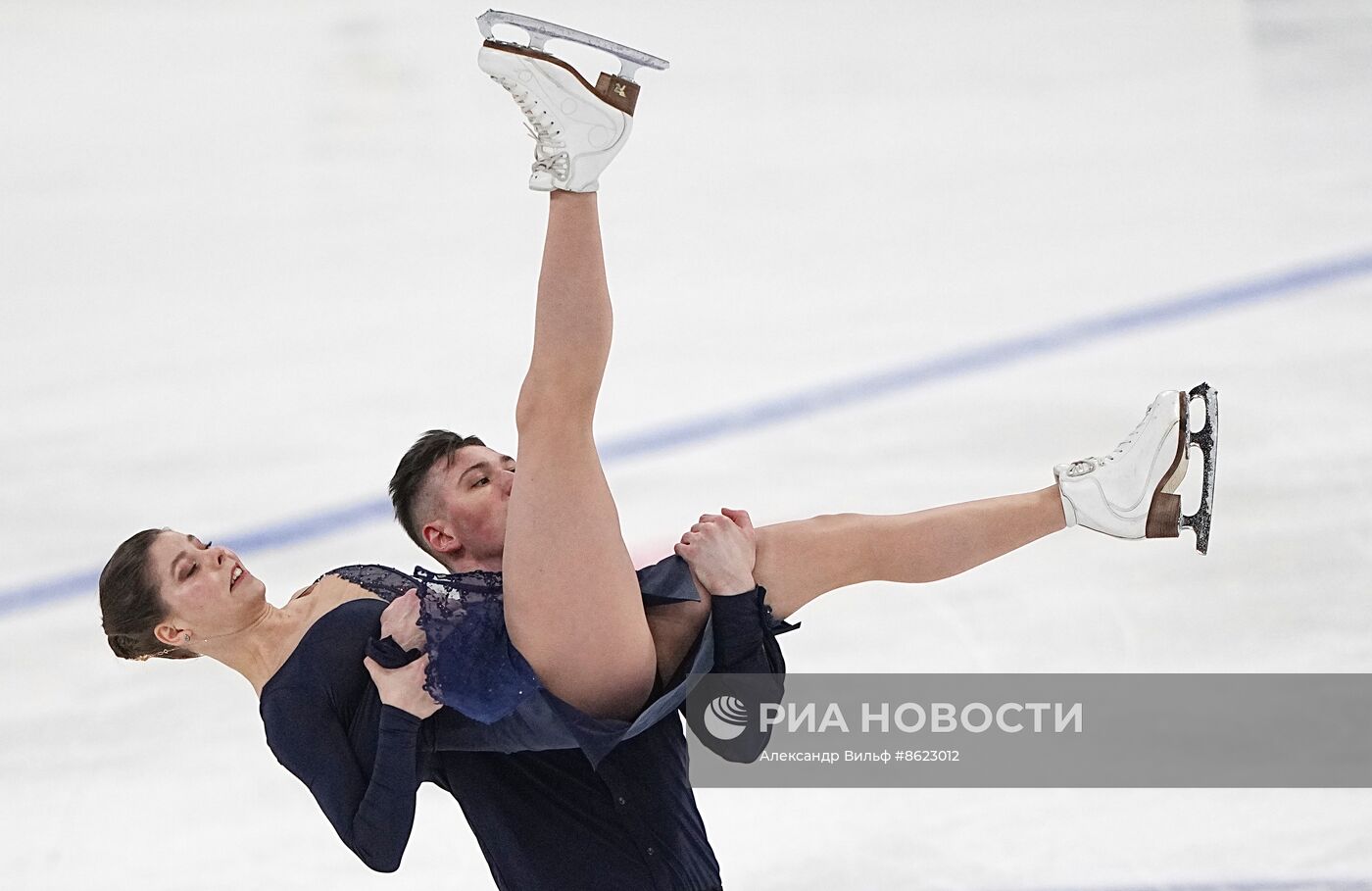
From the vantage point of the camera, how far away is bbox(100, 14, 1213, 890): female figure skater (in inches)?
75.1

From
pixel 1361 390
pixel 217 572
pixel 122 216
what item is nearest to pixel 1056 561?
pixel 1361 390

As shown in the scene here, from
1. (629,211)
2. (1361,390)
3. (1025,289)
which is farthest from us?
(629,211)

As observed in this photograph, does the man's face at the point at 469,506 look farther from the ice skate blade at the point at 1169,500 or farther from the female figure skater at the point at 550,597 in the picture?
the ice skate blade at the point at 1169,500

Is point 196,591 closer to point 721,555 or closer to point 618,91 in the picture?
point 721,555

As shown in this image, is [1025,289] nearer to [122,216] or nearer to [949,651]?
[949,651]

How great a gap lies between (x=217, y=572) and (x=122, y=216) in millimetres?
2398

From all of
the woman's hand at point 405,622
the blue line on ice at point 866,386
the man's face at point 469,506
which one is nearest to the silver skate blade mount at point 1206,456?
the man's face at point 469,506

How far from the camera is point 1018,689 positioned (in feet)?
9.42

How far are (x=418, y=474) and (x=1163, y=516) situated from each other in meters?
1.12

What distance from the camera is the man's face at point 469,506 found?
223 centimetres

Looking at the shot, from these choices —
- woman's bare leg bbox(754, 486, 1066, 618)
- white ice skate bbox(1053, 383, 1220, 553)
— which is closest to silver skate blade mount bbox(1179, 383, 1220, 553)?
white ice skate bbox(1053, 383, 1220, 553)

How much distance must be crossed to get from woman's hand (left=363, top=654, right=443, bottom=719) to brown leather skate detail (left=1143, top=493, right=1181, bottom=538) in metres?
1.10

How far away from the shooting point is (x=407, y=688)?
195cm

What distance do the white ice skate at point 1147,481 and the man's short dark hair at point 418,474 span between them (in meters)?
0.91
